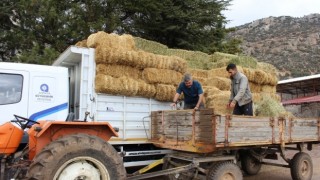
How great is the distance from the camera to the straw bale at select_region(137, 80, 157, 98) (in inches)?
310

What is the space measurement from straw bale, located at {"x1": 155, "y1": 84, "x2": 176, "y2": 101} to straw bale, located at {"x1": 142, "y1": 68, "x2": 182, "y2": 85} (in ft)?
0.54

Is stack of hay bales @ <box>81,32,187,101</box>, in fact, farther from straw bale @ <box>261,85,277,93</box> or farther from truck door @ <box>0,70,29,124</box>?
straw bale @ <box>261,85,277,93</box>

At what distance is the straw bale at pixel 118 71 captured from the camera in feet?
24.9

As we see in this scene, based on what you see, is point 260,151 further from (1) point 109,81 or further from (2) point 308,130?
(1) point 109,81

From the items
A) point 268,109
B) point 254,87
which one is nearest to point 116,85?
point 268,109

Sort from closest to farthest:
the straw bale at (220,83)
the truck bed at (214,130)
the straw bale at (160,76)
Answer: the truck bed at (214,130) → the straw bale at (160,76) → the straw bale at (220,83)

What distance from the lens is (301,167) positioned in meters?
8.41

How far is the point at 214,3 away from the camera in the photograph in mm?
17219

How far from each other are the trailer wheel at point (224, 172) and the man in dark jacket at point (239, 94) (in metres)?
1.36

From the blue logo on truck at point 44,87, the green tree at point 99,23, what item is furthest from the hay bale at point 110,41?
the green tree at point 99,23

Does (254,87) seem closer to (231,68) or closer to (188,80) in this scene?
(231,68)

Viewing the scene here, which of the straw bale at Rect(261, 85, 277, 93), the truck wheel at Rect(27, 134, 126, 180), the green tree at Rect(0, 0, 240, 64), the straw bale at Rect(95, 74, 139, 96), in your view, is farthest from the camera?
the green tree at Rect(0, 0, 240, 64)

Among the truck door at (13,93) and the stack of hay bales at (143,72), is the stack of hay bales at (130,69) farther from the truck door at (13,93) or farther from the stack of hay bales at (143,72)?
the truck door at (13,93)

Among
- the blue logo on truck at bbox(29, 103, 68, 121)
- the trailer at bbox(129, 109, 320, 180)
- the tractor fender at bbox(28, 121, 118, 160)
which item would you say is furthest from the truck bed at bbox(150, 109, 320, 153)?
the blue logo on truck at bbox(29, 103, 68, 121)
